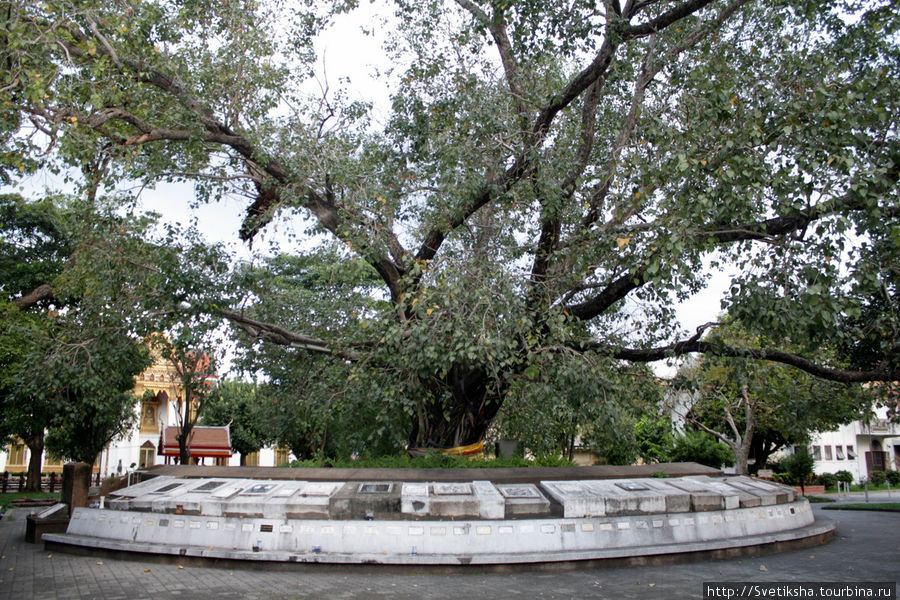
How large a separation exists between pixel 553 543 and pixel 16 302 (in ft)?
63.8

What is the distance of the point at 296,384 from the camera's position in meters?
12.7

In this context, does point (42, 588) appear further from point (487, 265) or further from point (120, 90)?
point (120, 90)

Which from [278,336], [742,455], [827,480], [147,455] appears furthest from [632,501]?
[147,455]

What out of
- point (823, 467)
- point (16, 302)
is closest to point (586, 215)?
point (16, 302)

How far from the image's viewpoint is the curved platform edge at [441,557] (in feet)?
23.0

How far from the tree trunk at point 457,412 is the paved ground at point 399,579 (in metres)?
4.13

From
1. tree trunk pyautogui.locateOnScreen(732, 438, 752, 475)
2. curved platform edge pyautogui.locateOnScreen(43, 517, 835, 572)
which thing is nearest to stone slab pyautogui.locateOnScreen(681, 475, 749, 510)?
curved platform edge pyautogui.locateOnScreen(43, 517, 835, 572)

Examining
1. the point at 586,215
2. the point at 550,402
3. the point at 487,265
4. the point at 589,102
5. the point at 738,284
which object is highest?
the point at 589,102

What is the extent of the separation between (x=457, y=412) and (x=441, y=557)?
163 inches

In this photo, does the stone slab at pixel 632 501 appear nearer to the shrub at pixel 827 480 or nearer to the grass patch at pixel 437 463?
the grass patch at pixel 437 463

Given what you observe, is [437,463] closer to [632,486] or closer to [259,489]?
[259,489]

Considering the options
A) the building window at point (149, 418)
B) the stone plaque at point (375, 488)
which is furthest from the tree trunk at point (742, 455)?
the building window at point (149, 418)

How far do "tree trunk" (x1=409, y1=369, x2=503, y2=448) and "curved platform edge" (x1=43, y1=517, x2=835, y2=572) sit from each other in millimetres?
3884

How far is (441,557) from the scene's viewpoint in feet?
23.1
